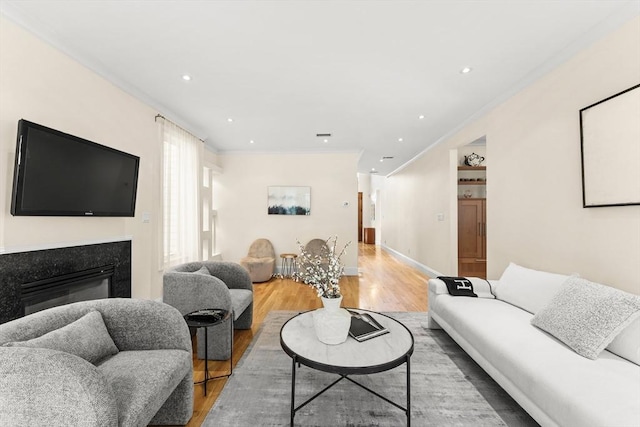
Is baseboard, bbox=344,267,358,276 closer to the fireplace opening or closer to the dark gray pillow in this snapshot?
the fireplace opening

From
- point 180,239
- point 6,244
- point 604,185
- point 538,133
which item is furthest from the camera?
point 180,239

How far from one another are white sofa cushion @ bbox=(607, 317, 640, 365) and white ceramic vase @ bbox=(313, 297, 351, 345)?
1.63 meters

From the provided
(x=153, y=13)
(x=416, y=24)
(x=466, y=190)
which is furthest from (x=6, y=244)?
(x=466, y=190)

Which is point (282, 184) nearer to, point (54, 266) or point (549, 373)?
point (54, 266)

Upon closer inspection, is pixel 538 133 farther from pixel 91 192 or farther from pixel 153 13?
pixel 91 192

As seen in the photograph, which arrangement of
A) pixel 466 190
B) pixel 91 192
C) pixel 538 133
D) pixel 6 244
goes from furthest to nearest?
pixel 466 190 < pixel 538 133 < pixel 91 192 < pixel 6 244

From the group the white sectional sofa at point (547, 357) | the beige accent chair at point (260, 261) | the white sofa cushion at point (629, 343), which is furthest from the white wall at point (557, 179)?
the beige accent chair at point (260, 261)

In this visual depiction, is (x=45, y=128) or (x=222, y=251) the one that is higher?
(x=45, y=128)

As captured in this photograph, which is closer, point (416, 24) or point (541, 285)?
point (416, 24)

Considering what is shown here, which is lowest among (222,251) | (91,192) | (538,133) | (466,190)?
(222,251)

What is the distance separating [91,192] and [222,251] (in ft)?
11.7

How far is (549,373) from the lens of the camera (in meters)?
1.49

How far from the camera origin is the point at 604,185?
204 cm

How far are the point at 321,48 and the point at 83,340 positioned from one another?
2611 mm
